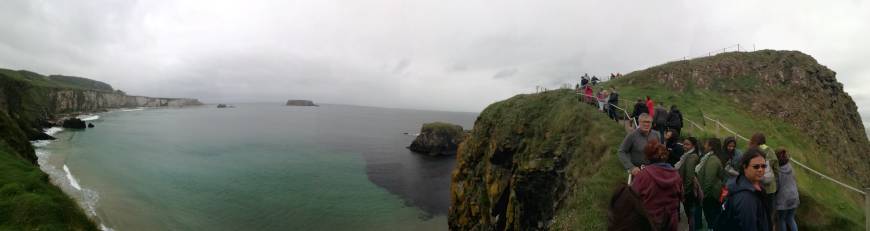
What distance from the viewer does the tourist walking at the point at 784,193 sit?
7.09 m

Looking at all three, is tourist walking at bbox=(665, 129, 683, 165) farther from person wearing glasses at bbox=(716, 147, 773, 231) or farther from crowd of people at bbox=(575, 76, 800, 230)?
person wearing glasses at bbox=(716, 147, 773, 231)

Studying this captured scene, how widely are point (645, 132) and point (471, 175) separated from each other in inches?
844

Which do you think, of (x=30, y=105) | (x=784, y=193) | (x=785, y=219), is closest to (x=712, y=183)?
(x=784, y=193)

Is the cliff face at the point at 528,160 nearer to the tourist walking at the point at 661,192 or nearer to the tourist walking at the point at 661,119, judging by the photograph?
the tourist walking at the point at 661,119

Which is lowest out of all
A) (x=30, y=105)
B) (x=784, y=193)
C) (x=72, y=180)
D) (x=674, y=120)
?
(x=72, y=180)

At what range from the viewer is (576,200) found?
40.2 ft

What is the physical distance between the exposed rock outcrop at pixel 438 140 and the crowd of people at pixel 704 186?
64.7 metres

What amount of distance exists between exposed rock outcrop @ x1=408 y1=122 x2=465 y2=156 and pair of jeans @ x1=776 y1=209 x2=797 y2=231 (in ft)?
221

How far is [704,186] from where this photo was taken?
7410 millimetres

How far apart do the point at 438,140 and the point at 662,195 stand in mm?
71111

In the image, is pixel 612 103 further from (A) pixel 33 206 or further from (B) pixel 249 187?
(B) pixel 249 187

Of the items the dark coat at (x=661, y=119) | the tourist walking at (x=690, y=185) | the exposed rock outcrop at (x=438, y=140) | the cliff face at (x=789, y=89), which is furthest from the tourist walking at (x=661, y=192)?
the exposed rock outcrop at (x=438, y=140)

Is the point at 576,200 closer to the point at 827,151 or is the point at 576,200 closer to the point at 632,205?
the point at 632,205

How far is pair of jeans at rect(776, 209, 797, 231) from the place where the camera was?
723 centimetres
